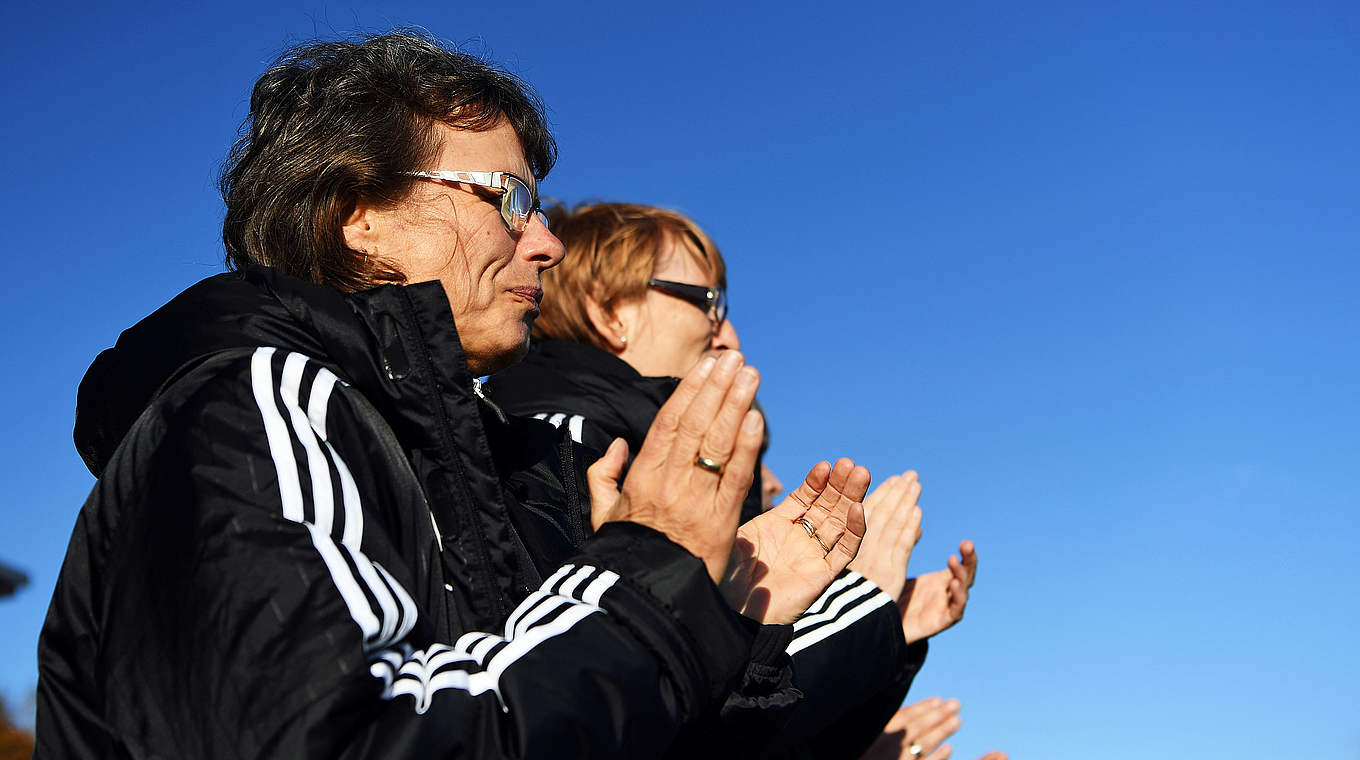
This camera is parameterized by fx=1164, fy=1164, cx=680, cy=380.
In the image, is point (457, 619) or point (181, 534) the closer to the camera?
point (181, 534)

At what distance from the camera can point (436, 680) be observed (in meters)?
1.58

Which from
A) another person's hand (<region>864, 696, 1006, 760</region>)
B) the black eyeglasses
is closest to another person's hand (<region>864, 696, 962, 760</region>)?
another person's hand (<region>864, 696, 1006, 760</region>)

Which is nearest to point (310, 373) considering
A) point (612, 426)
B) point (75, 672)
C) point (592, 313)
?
point (75, 672)

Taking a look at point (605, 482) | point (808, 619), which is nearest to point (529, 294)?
point (605, 482)

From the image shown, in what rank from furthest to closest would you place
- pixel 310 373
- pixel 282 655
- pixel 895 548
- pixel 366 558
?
pixel 895 548
pixel 310 373
pixel 366 558
pixel 282 655

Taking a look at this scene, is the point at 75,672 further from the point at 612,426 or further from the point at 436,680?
the point at 612,426

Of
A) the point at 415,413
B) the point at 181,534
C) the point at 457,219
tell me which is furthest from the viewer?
the point at 457,219

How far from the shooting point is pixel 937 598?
3.68 m

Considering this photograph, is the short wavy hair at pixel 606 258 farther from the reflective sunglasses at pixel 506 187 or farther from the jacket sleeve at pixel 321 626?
the jacket sleeve at pixel 321 626

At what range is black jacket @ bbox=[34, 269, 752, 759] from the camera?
4.75 ft

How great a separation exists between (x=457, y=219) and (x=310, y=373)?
0.89 meters

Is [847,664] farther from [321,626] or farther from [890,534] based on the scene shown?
[321,626]

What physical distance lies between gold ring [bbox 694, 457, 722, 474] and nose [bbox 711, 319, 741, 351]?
109 inches

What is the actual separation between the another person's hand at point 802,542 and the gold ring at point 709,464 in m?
0.45
